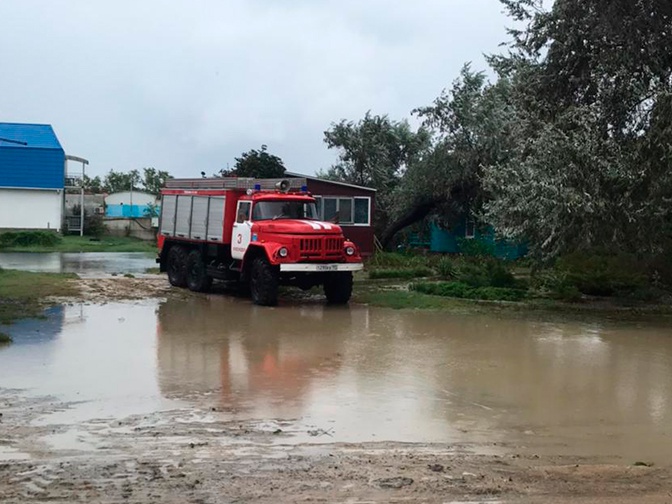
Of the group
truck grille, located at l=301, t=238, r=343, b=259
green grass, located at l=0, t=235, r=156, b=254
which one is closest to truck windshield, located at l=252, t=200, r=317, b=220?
truck grille, located at l=301, t=238, r=343, b=259

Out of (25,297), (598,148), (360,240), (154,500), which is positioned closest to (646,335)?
(598,148)

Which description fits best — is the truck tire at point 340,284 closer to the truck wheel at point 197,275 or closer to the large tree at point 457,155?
the truck wheel at point 197,275

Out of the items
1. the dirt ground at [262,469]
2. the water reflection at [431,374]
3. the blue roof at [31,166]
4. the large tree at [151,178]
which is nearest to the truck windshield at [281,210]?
the water reflection at [431,374]

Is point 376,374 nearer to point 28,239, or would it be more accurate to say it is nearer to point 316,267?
point 316,267

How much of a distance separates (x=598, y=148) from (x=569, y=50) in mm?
3166

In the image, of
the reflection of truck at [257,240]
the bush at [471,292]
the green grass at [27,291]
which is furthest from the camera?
the bush at [471,292]

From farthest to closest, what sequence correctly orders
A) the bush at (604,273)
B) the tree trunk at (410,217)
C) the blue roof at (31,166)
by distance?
the blue roof at (31,166)
the tree trunk at (410,217)
the bush at (604,273)

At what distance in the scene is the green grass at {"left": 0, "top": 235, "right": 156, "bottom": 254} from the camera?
39153mm

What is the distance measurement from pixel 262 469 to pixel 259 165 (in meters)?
37.8

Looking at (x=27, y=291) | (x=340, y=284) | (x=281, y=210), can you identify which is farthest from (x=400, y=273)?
(x=27, y=291)

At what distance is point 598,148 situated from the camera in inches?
619

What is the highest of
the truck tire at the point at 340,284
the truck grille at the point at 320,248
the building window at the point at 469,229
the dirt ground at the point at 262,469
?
the building window at the point at 469,229

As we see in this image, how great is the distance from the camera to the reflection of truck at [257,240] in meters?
18.4

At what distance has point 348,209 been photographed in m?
32.5
